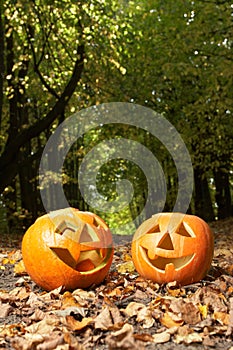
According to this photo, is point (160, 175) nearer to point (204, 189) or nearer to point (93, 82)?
point (204, 189)

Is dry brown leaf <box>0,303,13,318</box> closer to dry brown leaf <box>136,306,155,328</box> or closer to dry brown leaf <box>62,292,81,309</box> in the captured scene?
dry brown leaf <box>62,292,81,309</box>

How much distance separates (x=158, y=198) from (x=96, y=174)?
351cm

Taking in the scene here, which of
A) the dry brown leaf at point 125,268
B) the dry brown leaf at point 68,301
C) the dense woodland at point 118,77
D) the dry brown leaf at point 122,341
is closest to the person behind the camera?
the dry brown leaf at point 122,341

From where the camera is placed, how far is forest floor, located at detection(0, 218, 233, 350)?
2836 millimetres

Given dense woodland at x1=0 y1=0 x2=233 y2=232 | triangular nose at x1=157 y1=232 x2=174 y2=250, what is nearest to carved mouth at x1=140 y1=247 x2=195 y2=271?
triangular nose at x1=157 y1=232 x2=174 y2=250

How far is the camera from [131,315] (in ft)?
11.0

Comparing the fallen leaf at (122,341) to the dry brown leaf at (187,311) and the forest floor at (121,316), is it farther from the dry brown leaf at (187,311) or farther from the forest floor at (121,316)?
the dry brown leaf at (187,311)

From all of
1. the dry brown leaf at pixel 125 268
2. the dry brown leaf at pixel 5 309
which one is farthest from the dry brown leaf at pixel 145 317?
the dry brown leaf at pixel 125 268

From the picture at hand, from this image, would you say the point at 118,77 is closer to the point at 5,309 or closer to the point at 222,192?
the point at 222,192

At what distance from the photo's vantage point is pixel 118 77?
683 inches

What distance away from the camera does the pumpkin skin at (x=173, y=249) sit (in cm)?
427

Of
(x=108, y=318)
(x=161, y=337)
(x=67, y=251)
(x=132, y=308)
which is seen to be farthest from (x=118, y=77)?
(x=161, y=337)

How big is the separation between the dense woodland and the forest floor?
7565 millimetres

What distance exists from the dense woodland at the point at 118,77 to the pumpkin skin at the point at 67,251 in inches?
274
